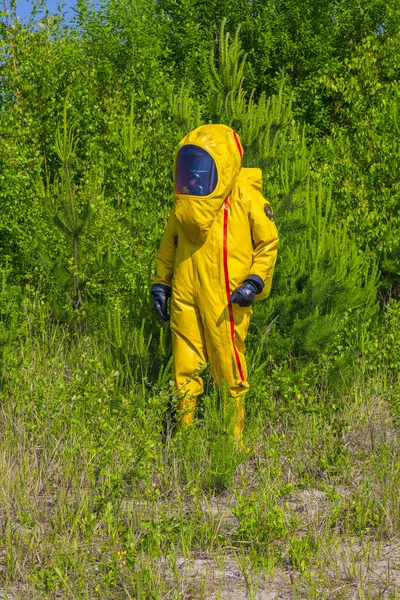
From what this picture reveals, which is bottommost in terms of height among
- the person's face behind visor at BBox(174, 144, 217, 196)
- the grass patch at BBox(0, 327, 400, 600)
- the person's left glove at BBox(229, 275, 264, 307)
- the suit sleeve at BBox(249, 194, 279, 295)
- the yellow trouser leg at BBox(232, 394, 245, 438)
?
the grass patch at BBox(0, 327, 400, 600)

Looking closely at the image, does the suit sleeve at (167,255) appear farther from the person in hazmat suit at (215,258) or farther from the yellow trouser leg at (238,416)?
the yellow trouser leg at (238,416)

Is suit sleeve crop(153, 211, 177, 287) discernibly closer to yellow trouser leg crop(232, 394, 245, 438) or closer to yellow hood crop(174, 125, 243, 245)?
yellow hood crop(174, 125, 243, 245)

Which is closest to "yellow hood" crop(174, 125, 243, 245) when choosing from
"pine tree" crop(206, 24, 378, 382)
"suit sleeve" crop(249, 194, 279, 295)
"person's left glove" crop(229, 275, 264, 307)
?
"suit sleeve" crop(249, 194, 279, 295)

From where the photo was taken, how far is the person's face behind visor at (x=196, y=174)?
5.05 m

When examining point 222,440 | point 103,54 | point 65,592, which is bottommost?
point 65,592

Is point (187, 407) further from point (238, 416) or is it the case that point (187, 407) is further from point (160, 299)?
point (160, 299)

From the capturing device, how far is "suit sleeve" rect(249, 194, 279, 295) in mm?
5234

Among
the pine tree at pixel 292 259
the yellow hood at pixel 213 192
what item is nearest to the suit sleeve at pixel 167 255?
the yellow hood at pixel 213 192

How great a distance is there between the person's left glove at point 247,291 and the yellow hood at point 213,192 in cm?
34

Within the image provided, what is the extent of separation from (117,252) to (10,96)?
3643mm

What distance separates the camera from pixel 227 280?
523 centimetres

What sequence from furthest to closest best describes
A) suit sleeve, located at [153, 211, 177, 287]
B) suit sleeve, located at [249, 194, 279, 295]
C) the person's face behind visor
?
1. suit sleeve, located at [153, 211, 177, 287]
2. suit sleeve, located at [249, 194, 279, 295]
3. the person's face behind visor

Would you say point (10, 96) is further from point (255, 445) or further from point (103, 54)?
point (255, 445)

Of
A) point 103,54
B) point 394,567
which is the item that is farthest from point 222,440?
point 103,54
